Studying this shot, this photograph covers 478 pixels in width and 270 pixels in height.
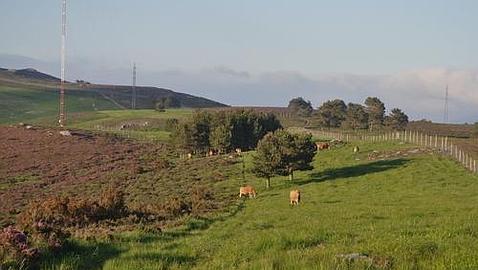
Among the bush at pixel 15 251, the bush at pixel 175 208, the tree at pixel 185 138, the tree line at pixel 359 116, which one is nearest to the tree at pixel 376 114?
the tree line at pixel 359 116

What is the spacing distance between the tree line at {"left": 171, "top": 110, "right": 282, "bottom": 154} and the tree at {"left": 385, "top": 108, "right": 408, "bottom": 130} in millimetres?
39205

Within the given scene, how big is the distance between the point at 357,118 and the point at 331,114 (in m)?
15.4

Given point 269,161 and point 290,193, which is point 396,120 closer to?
point 269,161

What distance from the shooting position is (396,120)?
132 meters

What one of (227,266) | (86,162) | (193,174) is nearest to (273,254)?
(227,266)

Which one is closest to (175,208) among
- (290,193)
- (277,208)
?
(277,208)

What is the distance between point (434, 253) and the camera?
11969 millimetres

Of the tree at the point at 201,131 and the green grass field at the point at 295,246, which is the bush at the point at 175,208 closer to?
the green grass field at the point at 295,246

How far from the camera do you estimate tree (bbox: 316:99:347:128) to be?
463 feet

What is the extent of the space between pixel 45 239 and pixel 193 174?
162 ft

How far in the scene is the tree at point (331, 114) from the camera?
5551 inches

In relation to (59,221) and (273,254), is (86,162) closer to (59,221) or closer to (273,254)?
(59,221)

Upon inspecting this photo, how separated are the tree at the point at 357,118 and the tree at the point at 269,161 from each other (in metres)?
77.6

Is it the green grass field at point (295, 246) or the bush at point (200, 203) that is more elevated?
the green grass field at point (295, 246)
